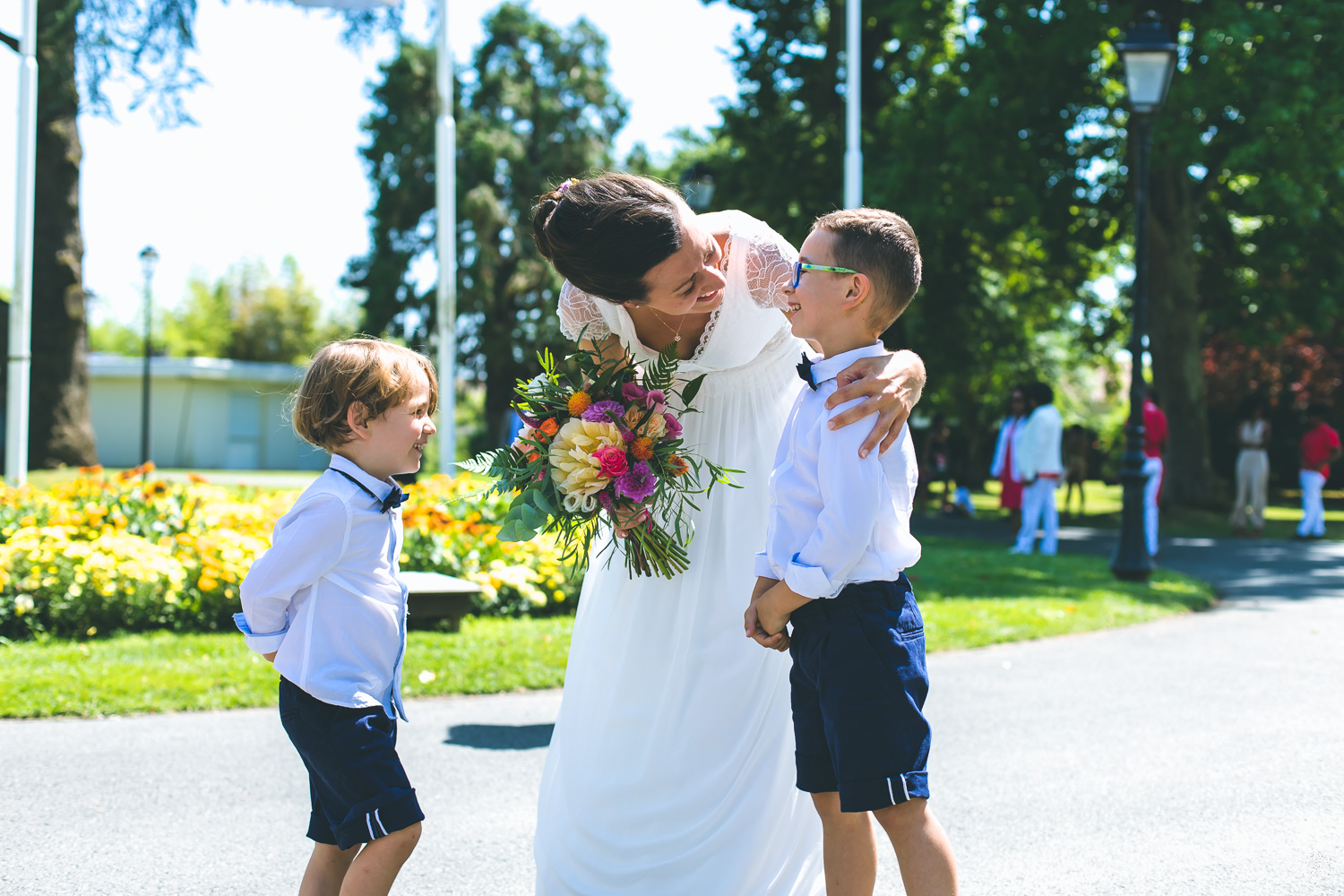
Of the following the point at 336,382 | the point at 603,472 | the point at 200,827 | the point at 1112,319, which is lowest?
the point at 200,827

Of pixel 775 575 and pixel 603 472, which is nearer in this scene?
pixel 775 575

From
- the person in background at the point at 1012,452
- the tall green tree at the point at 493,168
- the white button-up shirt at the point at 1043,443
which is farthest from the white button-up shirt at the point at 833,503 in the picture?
the tall green tree at the point at 493,168

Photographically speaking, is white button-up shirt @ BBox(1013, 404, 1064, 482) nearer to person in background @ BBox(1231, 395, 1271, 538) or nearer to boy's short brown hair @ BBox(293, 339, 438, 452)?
person in background @ BBox(1231, 395, 1271, 538)

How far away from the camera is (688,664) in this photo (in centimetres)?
277

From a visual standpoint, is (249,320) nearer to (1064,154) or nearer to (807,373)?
(1064,154)

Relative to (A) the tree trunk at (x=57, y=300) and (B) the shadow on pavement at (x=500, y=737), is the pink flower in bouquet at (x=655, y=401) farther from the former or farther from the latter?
(A) the tree trunk at (x=57, y=300)

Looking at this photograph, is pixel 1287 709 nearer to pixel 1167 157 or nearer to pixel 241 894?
pixel 241 894

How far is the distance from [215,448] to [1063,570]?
1383 inches

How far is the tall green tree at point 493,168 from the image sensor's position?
32.2m

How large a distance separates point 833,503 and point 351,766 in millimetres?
1251

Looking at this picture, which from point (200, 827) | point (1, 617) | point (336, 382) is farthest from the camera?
point (1, 617)

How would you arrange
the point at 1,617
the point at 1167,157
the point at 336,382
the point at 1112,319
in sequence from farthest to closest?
the point at 1112,319
the point at 1167,157
the point at 1,617
the point at 336,382

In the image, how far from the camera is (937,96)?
17.1m

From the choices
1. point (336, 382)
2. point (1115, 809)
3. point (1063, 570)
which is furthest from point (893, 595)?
point (1063, 570)
